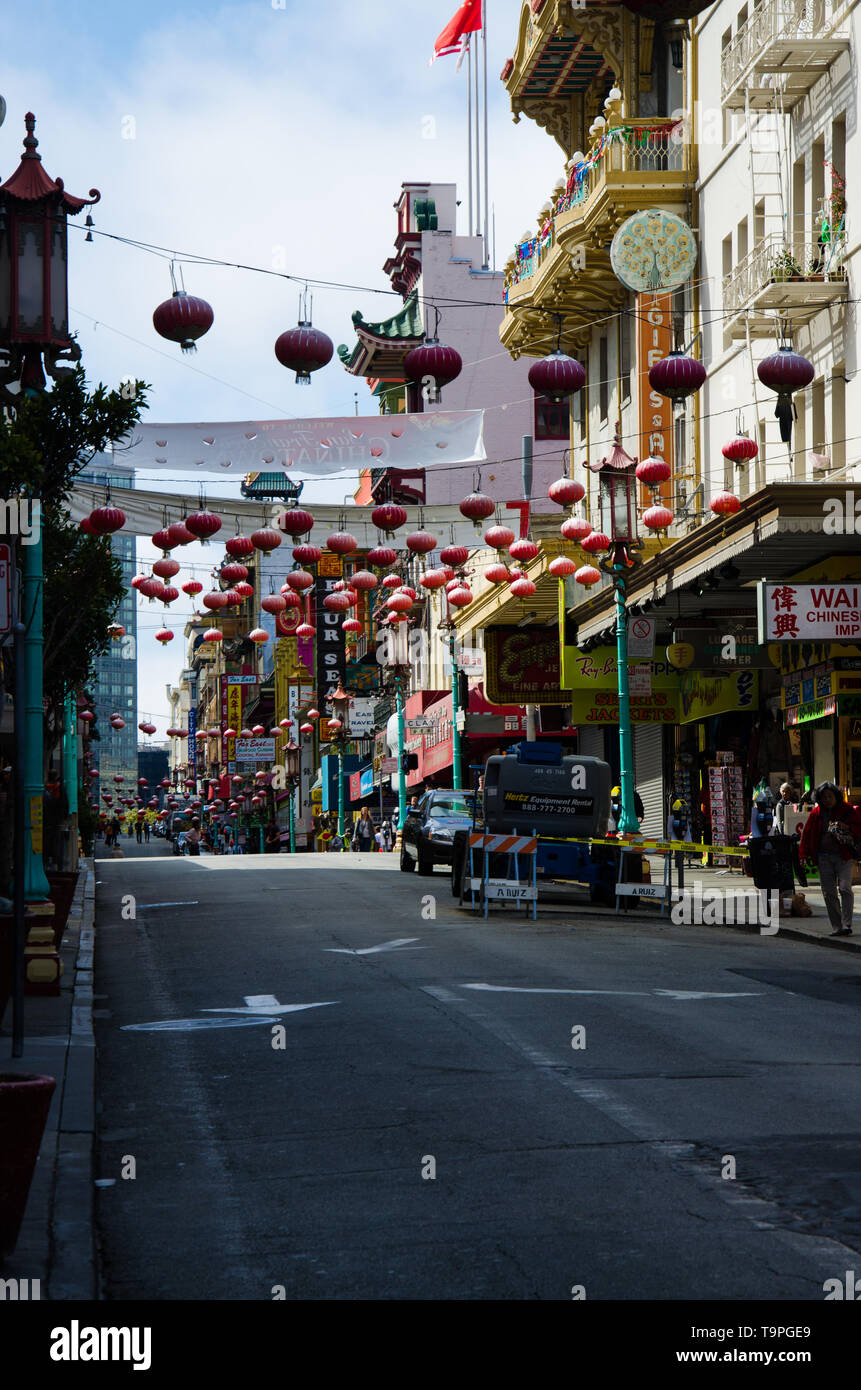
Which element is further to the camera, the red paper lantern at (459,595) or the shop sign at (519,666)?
the shop sign at (519,666)

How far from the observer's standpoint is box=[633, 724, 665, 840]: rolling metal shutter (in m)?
42.5

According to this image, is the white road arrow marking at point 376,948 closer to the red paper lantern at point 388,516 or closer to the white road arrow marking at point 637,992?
the white road arrow marking at point 637,992

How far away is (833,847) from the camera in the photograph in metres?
21.4

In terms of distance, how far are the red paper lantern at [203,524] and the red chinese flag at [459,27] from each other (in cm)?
Result: 2728

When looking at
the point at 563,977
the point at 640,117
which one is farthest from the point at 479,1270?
the point at 640,117

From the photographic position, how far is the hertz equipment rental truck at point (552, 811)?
2597cm

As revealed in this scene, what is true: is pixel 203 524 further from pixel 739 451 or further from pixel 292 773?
pixel 292 773

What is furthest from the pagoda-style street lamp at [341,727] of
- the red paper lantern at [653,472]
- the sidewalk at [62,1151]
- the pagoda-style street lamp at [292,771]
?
the sidewalk at [62,1151]

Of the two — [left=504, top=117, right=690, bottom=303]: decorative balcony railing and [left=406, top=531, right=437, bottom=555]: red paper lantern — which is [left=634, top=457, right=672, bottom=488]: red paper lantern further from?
[left=504, top=117, right=690, bottom=303]: decorative balcony railing

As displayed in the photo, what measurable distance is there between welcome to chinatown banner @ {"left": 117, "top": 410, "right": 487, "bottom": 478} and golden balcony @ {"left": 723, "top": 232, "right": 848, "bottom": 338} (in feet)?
26.5

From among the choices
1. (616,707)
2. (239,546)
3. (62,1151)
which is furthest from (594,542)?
(62,1151)

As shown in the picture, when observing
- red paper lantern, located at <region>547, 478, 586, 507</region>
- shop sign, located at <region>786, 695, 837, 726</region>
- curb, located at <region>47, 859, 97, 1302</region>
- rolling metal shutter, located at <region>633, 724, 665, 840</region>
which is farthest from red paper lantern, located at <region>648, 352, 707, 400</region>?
rolling metal shutter, located at <region>633, 724, 665, 840</region>

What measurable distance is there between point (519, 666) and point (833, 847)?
82.6ft
